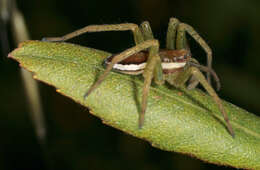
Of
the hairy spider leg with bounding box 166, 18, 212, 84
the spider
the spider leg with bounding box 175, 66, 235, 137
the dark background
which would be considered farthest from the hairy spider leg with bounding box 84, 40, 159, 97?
the dark background

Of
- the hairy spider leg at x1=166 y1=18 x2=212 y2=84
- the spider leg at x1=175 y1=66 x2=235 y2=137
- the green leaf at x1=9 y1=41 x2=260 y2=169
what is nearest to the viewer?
the green leaf at x1=9 y1=41 x2=260 y2=169

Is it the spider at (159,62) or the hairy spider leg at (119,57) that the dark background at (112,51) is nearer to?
the spider at (159,62)

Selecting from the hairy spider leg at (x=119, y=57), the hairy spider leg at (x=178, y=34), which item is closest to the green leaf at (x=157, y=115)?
the hairy spider leg at (x=119, y=57)

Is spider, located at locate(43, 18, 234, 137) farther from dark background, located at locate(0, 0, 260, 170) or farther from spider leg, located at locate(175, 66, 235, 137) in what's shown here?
dark background, located at locate(0, 0, 260, 170)

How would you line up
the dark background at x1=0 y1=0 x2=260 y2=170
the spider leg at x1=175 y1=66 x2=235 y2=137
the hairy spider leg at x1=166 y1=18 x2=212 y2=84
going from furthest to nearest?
the dark background at x1=0 y1=0 x2=260 y2=170
the hairy spider leg at x1=166 y1=18 x2=212 y2=84
the spider leg at x1=175 y1=66 x2=235 y2=137

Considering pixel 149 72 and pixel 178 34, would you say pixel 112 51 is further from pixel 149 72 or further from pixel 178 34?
pixel 149 72

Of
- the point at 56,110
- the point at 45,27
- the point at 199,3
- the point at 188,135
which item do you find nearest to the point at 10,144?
the point at 56,110

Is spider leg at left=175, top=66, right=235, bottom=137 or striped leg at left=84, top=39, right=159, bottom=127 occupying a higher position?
striped leg at left=84, top=39, right=159, bottom=127
